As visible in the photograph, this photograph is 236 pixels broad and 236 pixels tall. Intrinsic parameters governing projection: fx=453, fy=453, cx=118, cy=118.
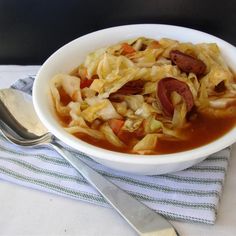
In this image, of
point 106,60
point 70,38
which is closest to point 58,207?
point 106,60

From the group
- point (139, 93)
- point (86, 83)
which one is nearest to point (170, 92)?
point (139, 93)

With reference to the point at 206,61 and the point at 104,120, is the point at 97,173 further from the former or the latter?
the point at 206,61

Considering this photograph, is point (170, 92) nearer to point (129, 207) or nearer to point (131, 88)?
point (131, 88)

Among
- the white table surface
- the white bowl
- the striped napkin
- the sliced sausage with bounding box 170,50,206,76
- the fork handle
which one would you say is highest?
the sliced sausage with bounding box 170,50,206,76

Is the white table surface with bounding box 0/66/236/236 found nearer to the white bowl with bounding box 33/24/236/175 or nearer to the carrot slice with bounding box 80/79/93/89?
the white bowl with bounding box 33/24/236/175

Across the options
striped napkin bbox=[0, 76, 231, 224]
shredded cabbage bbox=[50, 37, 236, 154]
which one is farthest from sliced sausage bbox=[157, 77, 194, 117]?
striped napkin bbox=[0, 76, 231, 224]

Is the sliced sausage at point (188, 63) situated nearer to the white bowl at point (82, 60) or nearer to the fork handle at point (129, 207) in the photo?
the white bowl at point (82, 60)

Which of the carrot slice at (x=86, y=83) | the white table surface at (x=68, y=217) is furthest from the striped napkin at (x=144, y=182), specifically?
the carrot slice at (x=86, y=83)
